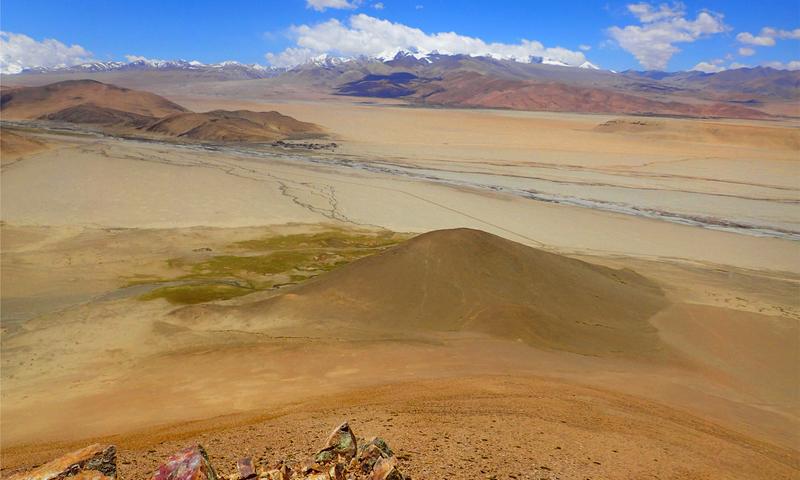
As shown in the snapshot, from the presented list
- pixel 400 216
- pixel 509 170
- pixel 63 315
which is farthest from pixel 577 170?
pixel 63 315

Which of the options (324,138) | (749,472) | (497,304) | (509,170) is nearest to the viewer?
(749,472)

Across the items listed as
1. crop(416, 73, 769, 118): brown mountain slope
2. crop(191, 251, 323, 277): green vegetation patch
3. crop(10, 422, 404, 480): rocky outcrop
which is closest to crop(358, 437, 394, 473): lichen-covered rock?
crop(10, 422, 404, 480): rocky outcrop

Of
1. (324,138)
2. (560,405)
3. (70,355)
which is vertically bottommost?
(70,355)

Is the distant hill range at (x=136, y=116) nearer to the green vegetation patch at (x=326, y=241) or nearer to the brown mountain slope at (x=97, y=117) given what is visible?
the brown mountain slope at (x=97, y=117)

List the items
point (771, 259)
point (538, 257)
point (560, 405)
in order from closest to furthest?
1. point (560, 405)
2. point (538, 257)
3. point (771, 259)

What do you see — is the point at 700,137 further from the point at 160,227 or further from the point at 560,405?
the point at 560,405

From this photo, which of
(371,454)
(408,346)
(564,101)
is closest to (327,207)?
(408,346)

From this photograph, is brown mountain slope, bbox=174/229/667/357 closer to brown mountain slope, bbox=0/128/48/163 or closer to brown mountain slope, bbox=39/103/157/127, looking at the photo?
brown mountain slope, bbox=0/128/48/163
